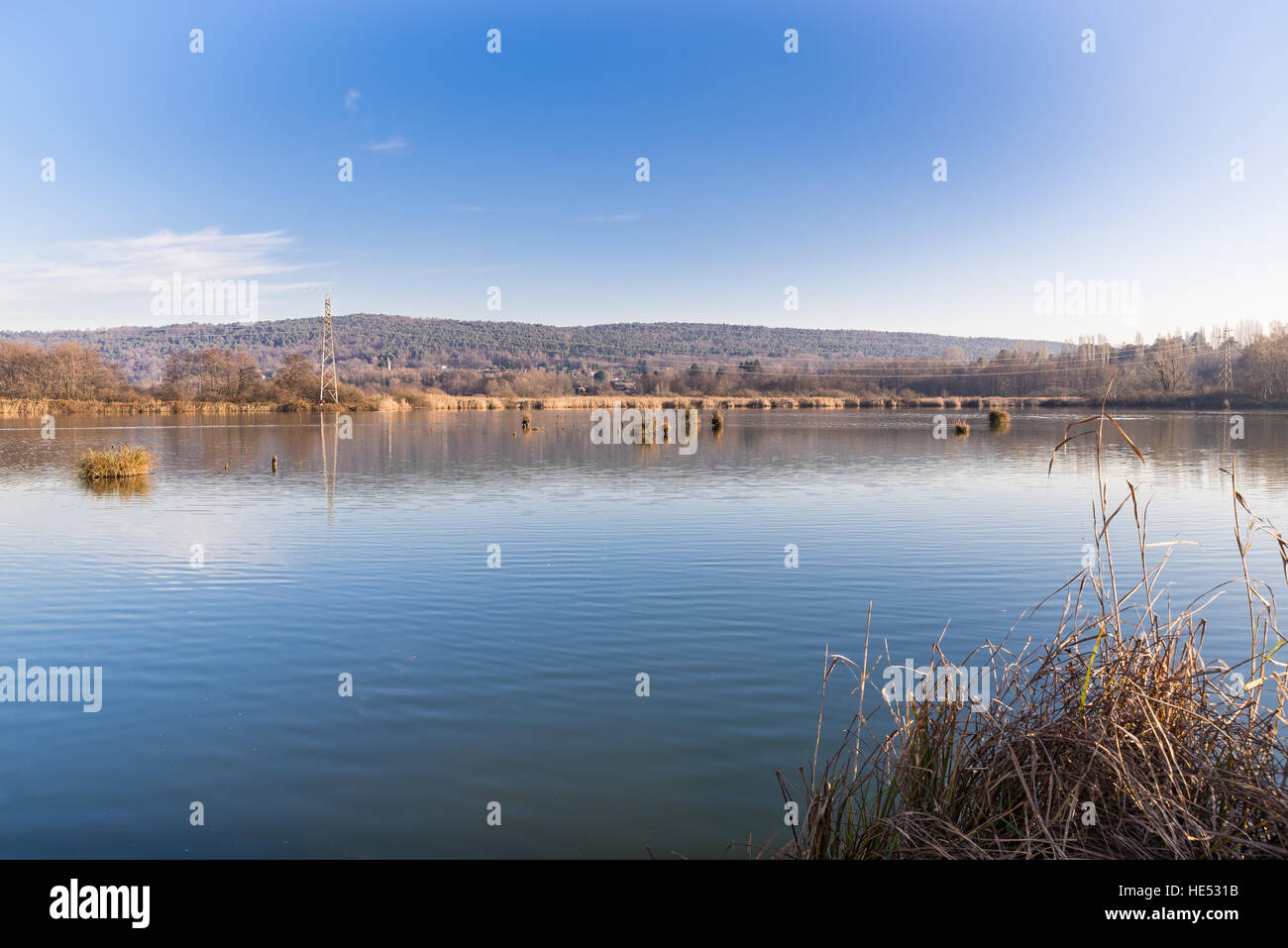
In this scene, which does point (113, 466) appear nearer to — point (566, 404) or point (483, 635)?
point (483, 635)

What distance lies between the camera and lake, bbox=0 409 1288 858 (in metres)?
5.08

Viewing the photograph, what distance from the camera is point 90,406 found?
62469 mm

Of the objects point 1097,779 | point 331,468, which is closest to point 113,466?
point 331,468

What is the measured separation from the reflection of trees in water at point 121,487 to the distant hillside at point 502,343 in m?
131

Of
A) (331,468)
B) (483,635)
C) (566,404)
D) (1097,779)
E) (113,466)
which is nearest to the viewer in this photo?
(1097,779)

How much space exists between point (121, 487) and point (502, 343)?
158 metres

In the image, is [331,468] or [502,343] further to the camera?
[502,343]

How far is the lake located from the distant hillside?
135806 millimetres

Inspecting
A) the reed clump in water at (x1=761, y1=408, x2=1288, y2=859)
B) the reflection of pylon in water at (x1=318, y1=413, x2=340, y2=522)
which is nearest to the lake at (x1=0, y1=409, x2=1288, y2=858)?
the reflection of pylon in water at (x1=318, y1=413, x2=340, y2=522)

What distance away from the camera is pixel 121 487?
69.1 feet

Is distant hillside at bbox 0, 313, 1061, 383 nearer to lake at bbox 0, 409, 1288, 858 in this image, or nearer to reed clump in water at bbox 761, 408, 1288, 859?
lake at bbox 0, 409, 1288, 858
